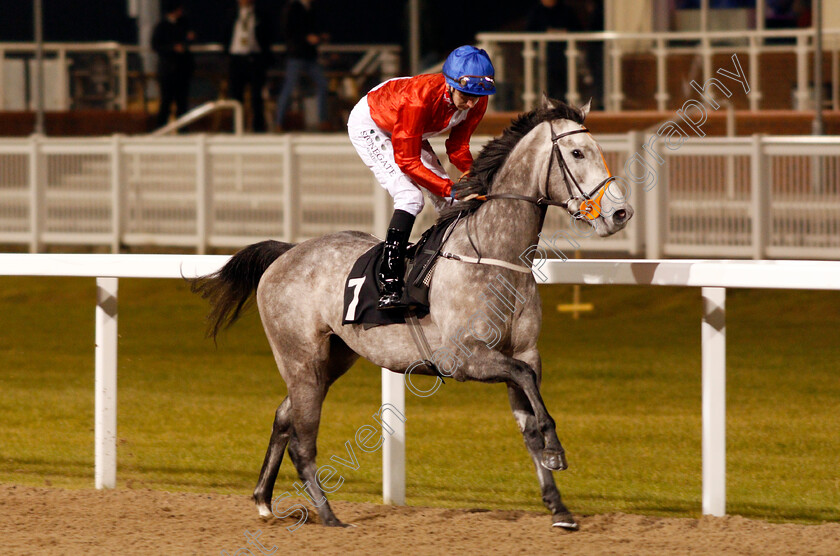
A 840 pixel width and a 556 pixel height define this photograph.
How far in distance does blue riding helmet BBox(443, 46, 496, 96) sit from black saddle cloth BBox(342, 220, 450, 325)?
51 centimetres

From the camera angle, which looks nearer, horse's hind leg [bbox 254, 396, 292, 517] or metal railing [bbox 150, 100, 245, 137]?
horse's hind leg [bbox 254, 396, 292, 517]

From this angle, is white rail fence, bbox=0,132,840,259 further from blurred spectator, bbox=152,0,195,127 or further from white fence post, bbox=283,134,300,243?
blurred spectator, bbox=152,0,195,127

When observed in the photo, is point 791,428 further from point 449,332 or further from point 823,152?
point 823,152

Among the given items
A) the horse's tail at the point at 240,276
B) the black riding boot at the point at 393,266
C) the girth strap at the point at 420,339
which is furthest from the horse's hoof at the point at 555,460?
the horse's tail at the point at 240,276

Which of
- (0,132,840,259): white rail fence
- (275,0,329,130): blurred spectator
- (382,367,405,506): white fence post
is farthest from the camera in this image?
(275,0,329,130): blurred spectator

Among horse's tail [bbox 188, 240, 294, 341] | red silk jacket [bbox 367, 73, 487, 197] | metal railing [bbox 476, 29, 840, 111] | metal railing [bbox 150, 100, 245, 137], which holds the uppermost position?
metal railing [bbox 476, 29, 840, 111]

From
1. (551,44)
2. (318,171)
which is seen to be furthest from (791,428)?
(551,44)

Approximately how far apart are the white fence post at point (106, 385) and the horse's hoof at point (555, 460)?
6.75 feet

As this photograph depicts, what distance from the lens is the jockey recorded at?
4.81m

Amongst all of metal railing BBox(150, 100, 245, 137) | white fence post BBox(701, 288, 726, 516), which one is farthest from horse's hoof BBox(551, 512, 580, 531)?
metal railing BBox(150, 100, 245, 137)

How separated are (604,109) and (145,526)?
39.5 feet

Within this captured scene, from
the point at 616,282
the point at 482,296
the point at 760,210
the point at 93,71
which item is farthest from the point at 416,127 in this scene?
the point at 93,71

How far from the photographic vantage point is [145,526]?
4973 mm

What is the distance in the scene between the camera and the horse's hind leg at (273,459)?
5141 mm
